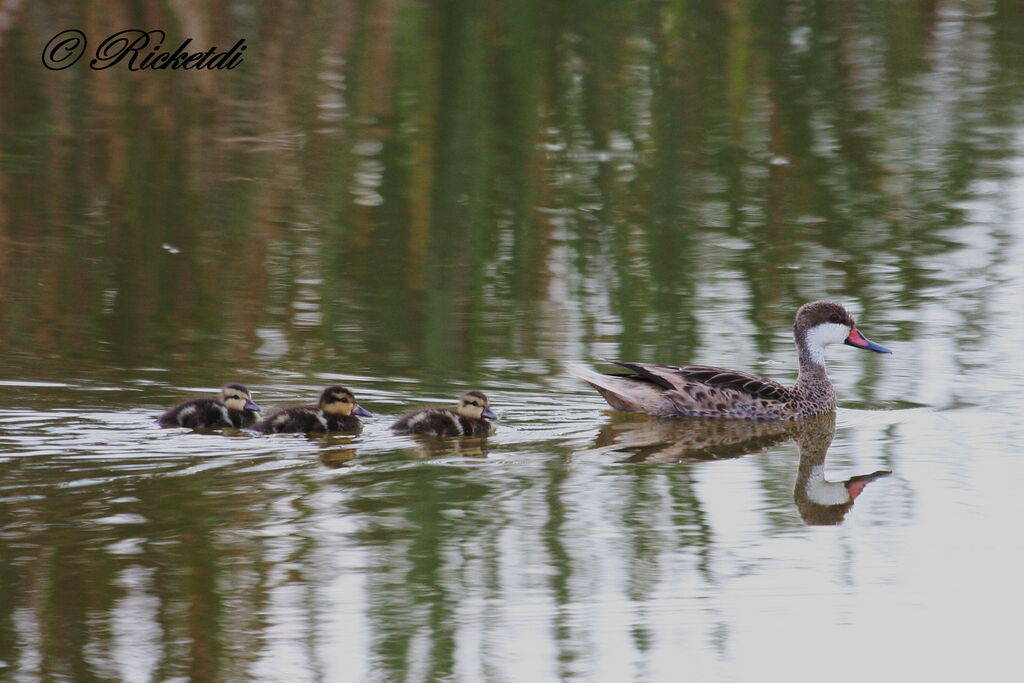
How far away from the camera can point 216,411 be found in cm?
686

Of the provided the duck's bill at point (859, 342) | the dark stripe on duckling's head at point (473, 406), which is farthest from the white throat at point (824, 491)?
the duck's bill at point (859, 342)

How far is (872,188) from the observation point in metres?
11.3

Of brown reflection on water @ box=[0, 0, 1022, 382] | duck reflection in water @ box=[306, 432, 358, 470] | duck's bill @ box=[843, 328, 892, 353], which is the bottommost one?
duck reflection in water @ box=[306, 432, 358, 470]

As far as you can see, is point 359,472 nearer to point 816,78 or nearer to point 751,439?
point 751,439

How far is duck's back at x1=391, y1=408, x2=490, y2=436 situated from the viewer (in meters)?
Result: 6.84

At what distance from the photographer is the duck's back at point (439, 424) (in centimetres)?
A: 684

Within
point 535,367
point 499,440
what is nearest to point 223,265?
point 535,367

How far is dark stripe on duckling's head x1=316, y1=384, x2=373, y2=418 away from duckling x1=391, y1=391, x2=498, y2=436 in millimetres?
192

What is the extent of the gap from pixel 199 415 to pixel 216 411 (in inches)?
2.8

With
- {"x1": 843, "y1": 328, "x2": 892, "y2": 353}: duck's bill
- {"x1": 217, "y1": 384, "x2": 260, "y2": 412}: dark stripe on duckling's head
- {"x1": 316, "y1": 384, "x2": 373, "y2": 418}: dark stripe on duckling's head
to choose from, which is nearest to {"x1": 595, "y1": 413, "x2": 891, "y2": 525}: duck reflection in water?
{"x1": 843, "y1": 328, "x2": 892, "y2": 353}: duck's bill

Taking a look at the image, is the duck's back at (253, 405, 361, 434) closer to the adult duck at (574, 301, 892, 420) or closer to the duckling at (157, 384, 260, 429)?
the duckling at (157, 384, 260, 429)

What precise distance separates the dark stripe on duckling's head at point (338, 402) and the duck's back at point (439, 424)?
0.18 m

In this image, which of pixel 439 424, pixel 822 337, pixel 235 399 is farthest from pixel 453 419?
pixel 822 337

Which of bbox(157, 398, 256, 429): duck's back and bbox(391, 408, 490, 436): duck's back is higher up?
bbox(157, 398, 256, 429): duck's back
